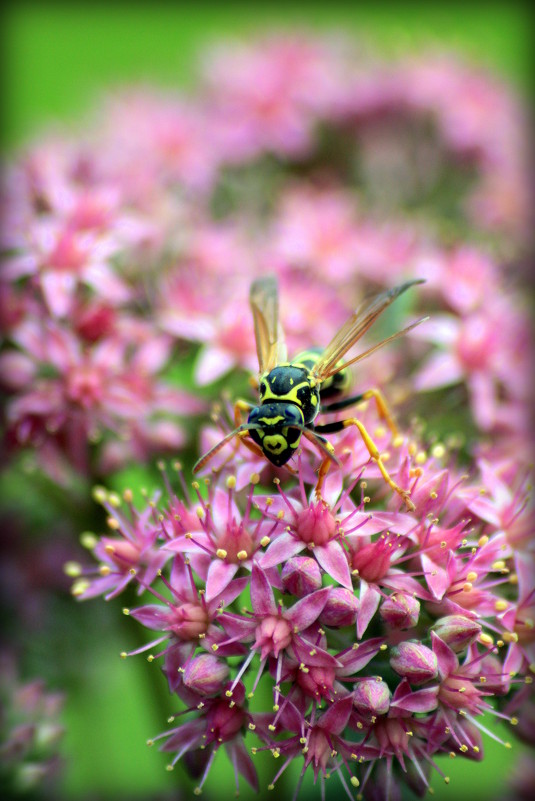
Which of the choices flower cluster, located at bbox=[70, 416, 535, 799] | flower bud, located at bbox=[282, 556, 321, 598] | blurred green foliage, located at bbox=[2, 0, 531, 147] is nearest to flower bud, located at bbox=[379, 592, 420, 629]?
flower cluster, located at bbox=[70, 416, 535, 799]

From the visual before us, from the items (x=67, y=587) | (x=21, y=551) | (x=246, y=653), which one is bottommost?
(x=246, y=653)

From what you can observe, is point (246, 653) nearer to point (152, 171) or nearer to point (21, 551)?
point (21, 551)

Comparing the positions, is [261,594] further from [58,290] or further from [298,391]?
[58,290]

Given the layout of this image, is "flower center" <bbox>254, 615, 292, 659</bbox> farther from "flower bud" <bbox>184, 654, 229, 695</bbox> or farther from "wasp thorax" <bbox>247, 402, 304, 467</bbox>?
"wasp thorax" <bbox>247, 402, 304, 467</bbox>

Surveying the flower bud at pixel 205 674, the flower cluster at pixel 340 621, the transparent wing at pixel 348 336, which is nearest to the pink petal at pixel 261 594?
the flower cluster at pixel 340 621

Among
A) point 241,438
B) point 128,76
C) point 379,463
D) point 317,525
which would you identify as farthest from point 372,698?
point 128,76

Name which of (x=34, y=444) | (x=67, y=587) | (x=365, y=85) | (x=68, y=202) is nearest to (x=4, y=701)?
(x=67, y=587)
